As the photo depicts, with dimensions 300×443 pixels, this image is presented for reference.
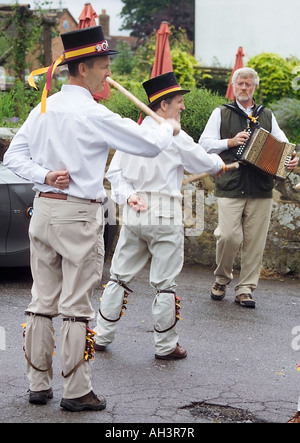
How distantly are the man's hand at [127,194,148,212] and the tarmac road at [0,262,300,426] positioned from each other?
1.04 meters

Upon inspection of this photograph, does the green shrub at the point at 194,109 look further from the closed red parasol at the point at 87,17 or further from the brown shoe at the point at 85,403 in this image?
the brown shoe at the point at 85,403

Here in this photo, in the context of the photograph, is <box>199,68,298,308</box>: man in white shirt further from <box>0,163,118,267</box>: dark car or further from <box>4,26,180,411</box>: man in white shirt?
<box>4,26,180,411</box>: man in white shirt

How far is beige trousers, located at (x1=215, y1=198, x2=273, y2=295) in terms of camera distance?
25.8ft

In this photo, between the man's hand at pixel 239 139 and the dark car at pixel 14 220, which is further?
the dark car at pixel 14 220

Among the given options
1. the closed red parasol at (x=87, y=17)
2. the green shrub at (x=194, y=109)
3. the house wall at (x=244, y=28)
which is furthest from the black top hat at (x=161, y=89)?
the house wall at (x=244, y=28)

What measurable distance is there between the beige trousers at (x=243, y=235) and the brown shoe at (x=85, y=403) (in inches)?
126

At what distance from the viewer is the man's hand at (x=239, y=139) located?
301 inches

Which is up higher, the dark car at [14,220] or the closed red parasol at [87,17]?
the closed red parasol at [87,17]

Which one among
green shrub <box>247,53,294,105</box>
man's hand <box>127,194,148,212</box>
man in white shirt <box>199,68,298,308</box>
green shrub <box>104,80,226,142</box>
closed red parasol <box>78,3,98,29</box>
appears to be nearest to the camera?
man's hand <box>127,194,148,212</box>

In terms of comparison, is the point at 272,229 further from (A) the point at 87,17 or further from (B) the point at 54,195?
(B) the point at 54,195

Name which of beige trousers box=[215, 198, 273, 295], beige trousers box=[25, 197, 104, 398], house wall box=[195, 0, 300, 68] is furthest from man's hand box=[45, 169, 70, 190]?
house wall box=[195, 0, 300, 68]

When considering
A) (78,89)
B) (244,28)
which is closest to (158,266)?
(78,89)

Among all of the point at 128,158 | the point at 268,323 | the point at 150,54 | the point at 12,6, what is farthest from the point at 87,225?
the point at 150,54
